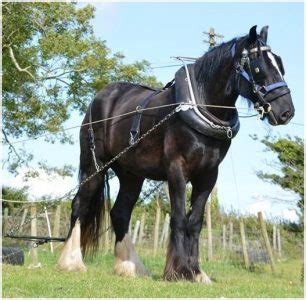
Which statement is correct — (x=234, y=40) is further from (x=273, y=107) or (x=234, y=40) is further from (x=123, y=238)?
(x=123, y=238)

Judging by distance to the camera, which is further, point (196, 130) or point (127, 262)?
point (127, 262)

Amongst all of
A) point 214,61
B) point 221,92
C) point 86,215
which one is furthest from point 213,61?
point 86,215

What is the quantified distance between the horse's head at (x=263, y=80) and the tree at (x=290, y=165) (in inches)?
547

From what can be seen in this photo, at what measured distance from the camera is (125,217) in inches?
326

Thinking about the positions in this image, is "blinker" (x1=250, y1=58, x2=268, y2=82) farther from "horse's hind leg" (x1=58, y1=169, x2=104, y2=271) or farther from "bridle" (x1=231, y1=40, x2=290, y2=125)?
"horse's hind leg" (x1=58, y1=169, x2=104, y2=271)

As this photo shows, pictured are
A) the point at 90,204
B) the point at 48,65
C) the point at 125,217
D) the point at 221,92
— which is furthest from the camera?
the point at 48,65

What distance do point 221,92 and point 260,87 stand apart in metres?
0.54

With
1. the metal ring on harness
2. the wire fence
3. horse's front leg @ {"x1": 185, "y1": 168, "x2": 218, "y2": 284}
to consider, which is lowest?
horse's front leg @ {"x1": 185, "y1": 168, "x2": 218, "y2": 284}

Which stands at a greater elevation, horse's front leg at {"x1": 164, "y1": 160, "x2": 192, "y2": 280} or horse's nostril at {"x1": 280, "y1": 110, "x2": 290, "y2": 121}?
horse's nostril at {"x1": 280, "y1": 110, "x2": 290, "y2": 121}

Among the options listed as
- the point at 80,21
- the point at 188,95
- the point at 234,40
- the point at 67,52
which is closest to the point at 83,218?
the point at 188,95

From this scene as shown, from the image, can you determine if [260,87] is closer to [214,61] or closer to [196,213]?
[214,61]

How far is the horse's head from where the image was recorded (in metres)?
6.23

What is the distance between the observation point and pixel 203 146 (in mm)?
6578

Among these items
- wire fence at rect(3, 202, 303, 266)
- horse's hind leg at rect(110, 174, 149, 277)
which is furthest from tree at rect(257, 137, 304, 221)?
horse's hind leg at rect(110, 174, 149, 277)
